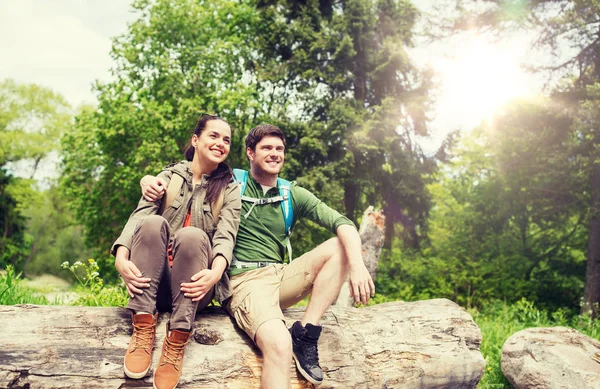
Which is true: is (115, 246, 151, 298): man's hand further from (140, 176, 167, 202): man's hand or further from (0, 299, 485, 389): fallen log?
(140, 176, 167, 202): man's hand

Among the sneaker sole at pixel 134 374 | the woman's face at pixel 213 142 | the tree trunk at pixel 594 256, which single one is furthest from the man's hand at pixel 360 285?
the tree trunk at pixel 594 256

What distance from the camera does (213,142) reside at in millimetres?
3336

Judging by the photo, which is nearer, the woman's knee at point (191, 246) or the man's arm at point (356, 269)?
the woman's knee at point (191, 246)

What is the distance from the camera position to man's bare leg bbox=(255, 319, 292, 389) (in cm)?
283

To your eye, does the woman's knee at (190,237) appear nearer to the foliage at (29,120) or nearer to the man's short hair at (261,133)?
the man's short hair at (261,133)

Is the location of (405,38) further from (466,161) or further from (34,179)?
(34,179)

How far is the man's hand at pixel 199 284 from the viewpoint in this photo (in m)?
2.83

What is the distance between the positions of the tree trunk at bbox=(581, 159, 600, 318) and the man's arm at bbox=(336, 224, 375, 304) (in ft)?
31.2

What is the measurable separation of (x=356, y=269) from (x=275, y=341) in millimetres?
721

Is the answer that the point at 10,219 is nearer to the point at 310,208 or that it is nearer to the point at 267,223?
the point at 267,223

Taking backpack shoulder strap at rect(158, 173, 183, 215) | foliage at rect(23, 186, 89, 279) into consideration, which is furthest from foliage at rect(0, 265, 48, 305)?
foliage at rect(23, 186, 89, 279)

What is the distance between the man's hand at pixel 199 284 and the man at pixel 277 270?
378 millimetres

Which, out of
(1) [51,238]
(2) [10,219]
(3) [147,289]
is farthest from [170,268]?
(1) [51,238]

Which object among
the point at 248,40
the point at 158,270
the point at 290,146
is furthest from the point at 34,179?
the point at 158,270
